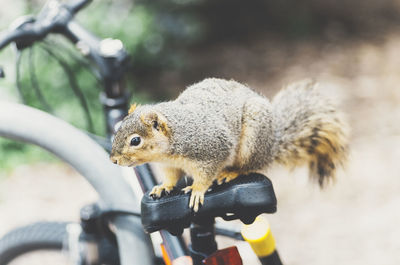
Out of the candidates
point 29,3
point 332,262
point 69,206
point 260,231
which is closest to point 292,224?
point 332,262

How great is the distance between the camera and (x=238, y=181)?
3.25 ft

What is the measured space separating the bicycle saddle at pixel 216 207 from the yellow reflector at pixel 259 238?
9cm

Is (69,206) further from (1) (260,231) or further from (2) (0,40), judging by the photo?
(1) (260,231)

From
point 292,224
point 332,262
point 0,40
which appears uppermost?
point 0,40

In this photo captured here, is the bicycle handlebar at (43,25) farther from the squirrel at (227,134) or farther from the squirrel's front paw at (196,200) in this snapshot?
the squirrel's front paw at (196,200)

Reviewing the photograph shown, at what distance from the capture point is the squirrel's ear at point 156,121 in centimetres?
105

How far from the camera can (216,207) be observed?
3.10 feet

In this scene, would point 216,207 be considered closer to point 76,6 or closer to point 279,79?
point 76,6

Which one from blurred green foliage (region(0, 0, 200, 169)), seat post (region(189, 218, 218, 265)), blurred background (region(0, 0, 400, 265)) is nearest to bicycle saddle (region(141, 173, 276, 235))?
seat post (region(189, 218, 218, 265))

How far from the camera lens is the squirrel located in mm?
1070

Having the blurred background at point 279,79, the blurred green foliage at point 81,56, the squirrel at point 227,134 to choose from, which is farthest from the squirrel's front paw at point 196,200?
the blurred green foliage at point 81,56

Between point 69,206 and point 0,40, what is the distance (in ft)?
6.46

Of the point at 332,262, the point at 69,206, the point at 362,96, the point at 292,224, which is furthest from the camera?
the point at 362,96

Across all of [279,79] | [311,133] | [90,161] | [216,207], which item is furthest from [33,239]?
[279,79]
